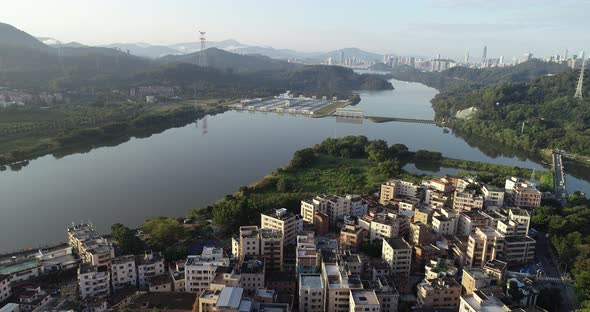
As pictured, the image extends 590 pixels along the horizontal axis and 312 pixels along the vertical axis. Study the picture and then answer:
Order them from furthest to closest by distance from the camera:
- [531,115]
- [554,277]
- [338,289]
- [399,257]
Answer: [531,115] → [554,277] → [399,257] → [338,289]

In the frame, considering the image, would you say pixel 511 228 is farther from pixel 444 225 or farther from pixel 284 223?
pixel 284 223

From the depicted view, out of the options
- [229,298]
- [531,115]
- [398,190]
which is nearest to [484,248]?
[398,190]

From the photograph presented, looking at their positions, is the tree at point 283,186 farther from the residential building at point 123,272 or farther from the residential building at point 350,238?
the residential building at point 123,272

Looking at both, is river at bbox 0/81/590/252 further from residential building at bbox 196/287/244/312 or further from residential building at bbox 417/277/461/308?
residential building at bbox 417/277/461/308

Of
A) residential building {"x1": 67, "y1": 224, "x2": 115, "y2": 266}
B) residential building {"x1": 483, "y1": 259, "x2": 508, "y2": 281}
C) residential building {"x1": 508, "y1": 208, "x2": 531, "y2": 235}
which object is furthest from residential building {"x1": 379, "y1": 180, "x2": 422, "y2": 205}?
residential building {"x1": 67, "y1": 224, "x2": 115, "y2": 266}

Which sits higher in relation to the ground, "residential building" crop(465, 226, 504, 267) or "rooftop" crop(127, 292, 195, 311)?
"residential building" crop(465, 226, 504, 267)

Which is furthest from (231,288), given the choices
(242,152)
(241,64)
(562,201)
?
(241,64)
